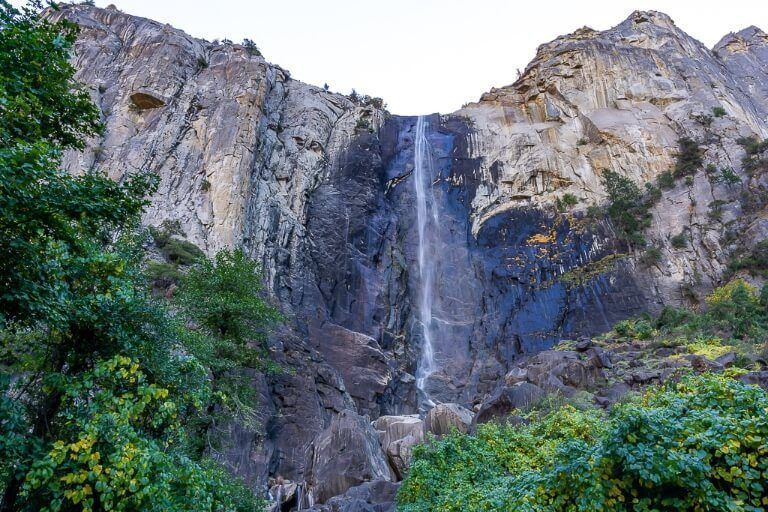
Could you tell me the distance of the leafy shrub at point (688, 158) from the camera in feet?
127

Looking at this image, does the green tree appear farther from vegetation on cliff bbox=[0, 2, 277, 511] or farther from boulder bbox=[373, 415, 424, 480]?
vegetation on cliff bbox=[0, 2, 277, 511]

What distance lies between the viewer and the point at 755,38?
59531 millimetres

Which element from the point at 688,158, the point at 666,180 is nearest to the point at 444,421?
the point at 666,180

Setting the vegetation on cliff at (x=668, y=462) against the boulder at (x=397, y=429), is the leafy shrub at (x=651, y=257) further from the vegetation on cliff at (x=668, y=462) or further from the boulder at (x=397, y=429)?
the vegetation on cliff at (x=668, y=462)

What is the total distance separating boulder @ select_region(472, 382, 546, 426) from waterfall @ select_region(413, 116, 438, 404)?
11.9 m

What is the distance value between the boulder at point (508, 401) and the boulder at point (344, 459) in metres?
4.35

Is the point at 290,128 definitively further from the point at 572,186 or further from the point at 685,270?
the point at 685,270

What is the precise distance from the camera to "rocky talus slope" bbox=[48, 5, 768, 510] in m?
28.1

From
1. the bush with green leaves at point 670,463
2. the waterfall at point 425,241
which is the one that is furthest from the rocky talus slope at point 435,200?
the bush with green leaves at point 670,463

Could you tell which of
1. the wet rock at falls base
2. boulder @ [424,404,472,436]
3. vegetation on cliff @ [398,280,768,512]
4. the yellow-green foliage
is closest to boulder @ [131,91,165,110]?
boulder @ [424,404,472,436]

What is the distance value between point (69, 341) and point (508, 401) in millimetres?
17154

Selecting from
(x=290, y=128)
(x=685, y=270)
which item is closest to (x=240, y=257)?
(x=290, y=128)

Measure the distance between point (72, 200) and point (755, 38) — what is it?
77528mm

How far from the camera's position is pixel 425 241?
4159 cm
